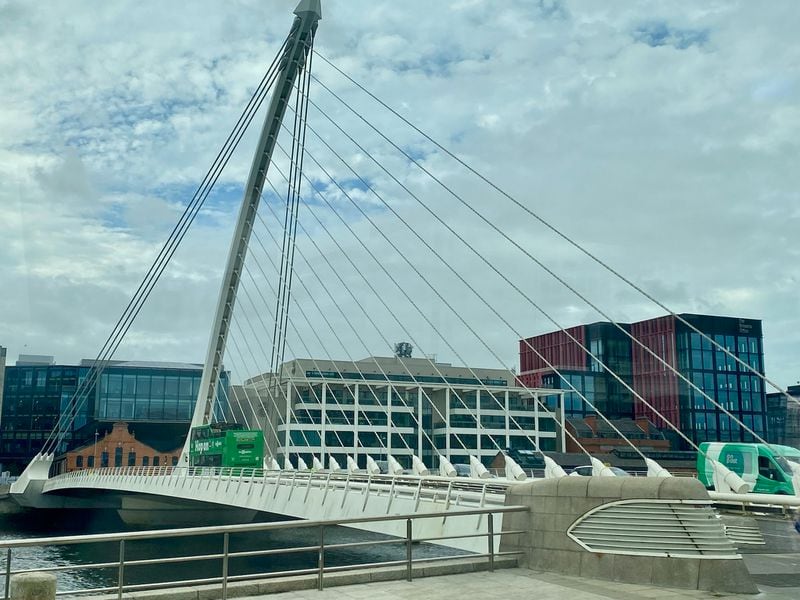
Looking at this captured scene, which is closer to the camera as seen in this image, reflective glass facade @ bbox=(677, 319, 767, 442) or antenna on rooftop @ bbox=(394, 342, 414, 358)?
reflective glass facade @ bbox=(677, 319, 767, 442)

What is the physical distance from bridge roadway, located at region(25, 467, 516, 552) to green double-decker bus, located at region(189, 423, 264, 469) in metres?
1.74

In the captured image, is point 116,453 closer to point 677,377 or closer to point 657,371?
point 657,371

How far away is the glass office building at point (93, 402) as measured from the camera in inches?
4326

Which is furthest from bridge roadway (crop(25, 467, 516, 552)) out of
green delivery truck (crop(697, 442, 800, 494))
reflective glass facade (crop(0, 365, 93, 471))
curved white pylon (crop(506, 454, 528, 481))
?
reflective glass facade (crop(0, 365, 93, 471))

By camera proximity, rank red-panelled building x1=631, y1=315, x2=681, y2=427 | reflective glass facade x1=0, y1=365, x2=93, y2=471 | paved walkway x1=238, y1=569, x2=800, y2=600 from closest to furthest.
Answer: paved walkway x1=238, y1=569, x2=800, y2=600
red-panelled building x1=631, y1=315, x2=681, y2=427
reflective glass facade x1=0, y1=365, x2=93, y2=471

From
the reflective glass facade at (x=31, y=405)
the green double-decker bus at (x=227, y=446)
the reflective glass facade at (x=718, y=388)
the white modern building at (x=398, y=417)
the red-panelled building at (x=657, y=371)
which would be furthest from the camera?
the reflective glass facade at (x=31, y=405)

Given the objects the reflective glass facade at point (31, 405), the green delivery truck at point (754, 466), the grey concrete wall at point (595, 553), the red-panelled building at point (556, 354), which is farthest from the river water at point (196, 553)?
the red-panelled building at point (556, 354)

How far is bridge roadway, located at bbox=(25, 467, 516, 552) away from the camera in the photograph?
71.2ft

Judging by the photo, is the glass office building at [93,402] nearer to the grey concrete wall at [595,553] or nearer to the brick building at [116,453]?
the brick building at [116,453]

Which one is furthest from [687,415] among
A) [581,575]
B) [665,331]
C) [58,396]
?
[581,575]

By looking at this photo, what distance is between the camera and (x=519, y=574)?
12891mm

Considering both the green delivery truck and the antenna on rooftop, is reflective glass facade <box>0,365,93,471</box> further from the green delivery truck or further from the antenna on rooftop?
the green delivery truck

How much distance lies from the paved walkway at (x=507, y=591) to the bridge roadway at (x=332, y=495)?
5.54 metres

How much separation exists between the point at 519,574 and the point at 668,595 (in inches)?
97.2
